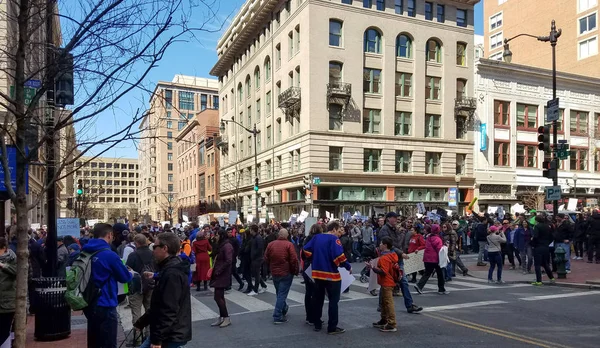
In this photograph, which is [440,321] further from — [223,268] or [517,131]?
[517,131]

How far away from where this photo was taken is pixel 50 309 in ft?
28.5

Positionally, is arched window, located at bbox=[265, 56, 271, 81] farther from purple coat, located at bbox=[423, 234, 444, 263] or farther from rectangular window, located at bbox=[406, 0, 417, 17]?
purple coat, located at bbox=[423, 234, 444, 263]

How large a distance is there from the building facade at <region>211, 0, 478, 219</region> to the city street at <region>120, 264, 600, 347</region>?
25.6 metres

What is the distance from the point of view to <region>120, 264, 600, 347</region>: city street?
8344 mm

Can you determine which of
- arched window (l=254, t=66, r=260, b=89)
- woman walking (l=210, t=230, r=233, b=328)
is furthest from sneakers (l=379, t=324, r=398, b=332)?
arched window (l=254, t=66, r=260, b=89)

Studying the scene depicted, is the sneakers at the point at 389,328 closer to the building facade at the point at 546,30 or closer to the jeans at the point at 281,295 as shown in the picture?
the jeans at the point at 281,295

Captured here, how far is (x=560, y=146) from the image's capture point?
20234 mm

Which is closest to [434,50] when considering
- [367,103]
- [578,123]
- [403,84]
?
[403,84]

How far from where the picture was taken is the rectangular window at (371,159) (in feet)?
140

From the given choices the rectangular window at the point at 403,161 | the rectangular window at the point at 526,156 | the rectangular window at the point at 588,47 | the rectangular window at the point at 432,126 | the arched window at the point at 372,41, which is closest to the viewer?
the arched window at the point at 372,41

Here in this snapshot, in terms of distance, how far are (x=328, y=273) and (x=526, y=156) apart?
4425 cm

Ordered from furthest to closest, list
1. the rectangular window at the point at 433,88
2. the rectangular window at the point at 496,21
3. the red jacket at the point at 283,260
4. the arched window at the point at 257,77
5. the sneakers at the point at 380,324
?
the rectangular window at the point at 496,21 → the arched window at the point at 257,77 → the rectangular window at the point at 433,88 → the red jacket at the point at 283,260 → the sneakers at the point at 380,324

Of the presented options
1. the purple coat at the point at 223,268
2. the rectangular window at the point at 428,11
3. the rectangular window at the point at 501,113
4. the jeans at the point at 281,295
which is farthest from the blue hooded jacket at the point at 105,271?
the rectangular window at the point at 501,113

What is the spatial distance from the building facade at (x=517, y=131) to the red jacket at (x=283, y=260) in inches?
1538
